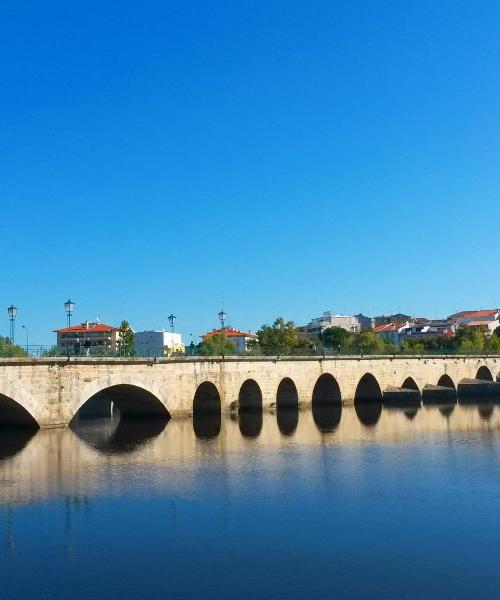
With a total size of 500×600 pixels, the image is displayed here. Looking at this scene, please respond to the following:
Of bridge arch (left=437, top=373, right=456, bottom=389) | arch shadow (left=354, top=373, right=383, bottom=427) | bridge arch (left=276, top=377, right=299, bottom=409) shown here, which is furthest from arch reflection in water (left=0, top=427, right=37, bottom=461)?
bridge arch (left=437, top=373, right=456, bottom=389)

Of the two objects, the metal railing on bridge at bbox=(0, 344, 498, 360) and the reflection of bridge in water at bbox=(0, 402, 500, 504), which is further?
the metal railing on bridge at bbox=(0, 344, 498, 360)

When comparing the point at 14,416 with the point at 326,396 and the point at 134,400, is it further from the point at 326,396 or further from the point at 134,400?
the point at 326,396

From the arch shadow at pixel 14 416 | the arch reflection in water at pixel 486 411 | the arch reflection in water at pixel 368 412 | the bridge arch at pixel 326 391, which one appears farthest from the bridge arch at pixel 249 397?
the arch shadow at pixel 14 416

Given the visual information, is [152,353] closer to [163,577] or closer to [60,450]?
[60,450]

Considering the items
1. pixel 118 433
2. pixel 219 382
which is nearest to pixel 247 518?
pixel 118 433

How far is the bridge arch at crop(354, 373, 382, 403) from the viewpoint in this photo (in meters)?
52.6

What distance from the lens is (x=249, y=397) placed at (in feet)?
143

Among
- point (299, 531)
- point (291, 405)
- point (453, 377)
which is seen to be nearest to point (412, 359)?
point (453, 377)

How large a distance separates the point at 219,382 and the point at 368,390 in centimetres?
1828

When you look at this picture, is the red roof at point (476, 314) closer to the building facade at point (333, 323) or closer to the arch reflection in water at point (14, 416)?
the building facade at point (333, 323)

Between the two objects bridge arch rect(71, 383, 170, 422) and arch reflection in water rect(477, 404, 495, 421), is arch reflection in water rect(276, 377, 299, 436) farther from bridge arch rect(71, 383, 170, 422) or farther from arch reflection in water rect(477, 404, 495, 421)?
arch reflection in water rect(477, 404, 495, 421)

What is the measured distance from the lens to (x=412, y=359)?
184ft

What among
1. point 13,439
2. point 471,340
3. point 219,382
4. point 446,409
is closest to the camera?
point 13,439

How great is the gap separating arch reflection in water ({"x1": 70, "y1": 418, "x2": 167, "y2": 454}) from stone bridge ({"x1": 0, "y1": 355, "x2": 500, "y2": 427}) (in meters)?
1.11
